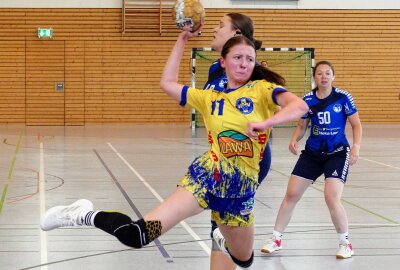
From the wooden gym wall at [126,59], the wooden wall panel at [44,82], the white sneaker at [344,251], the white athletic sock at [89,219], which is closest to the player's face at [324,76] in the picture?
the white sneaker at [344,251]

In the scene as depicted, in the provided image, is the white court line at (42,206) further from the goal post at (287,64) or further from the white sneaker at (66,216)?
the goal post at (287,64)

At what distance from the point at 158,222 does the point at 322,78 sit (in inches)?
134

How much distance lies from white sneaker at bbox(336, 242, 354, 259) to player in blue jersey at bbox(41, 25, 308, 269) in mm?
2461

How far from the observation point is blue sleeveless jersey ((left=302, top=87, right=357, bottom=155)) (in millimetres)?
7551

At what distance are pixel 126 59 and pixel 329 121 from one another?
18.9 metres

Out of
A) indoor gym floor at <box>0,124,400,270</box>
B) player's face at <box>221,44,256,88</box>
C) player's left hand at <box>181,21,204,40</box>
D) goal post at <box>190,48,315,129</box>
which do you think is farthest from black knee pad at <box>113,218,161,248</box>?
goal post at <box>190,48,315,129</box>

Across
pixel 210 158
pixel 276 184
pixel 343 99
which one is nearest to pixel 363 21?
pixel 276 184

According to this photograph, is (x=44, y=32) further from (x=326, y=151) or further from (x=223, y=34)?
(x=223, y=34)

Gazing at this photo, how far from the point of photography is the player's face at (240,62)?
4.89 m

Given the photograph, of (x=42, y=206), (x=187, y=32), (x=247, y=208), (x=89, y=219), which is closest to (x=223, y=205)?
(x=247, y=208)

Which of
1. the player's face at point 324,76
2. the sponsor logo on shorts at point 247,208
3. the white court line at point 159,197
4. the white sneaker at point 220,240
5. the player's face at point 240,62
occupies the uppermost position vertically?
the player's face at point 240,62

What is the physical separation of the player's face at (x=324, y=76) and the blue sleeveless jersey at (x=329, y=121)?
0.12 m

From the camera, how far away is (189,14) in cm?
525

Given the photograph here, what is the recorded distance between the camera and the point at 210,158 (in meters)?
4.89
